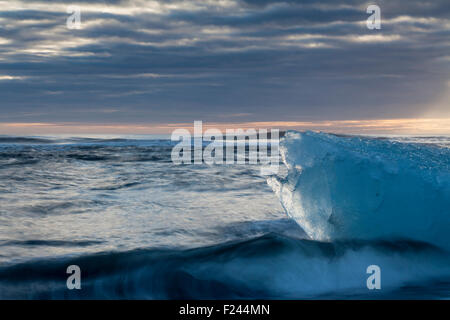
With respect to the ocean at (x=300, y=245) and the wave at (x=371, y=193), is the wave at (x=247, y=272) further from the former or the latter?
the wave at (x=371, y=193)

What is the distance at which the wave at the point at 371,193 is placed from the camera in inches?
141

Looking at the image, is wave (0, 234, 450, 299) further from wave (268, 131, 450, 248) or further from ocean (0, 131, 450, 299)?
wave (268, 131, 450, 248)

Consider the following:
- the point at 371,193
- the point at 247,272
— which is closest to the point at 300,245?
the point at 247,272

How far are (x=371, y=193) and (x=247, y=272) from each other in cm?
124

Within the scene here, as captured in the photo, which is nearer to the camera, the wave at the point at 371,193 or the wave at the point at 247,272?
the wave at the point at 247,272

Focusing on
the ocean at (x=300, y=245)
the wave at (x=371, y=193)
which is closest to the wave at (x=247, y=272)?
the ocean at (x=300, y=245)

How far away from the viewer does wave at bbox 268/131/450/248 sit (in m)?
3.59

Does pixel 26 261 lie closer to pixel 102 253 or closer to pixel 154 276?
pixel 102 253

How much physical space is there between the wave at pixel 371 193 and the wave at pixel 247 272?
139mm

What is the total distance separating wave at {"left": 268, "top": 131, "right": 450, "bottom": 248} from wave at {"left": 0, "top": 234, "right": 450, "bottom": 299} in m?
0.14

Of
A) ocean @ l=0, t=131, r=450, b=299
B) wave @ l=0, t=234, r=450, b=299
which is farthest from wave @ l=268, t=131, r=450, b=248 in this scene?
wave @ l=0, t=234, r=450, b=299

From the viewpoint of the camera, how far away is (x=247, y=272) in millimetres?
3422

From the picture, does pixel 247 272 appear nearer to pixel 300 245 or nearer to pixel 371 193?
pixel 300 245
